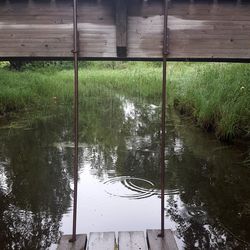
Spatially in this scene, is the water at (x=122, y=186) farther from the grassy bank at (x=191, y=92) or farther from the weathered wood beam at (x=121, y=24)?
the weathered wood beam at (x=121, y=24)

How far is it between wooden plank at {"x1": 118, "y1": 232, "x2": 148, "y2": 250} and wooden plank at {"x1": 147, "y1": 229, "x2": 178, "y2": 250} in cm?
6

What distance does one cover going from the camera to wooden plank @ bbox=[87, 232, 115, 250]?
3.49 m

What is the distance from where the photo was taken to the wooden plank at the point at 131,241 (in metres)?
3.46

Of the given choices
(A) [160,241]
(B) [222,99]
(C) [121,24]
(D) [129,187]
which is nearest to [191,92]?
(B) [222,99]

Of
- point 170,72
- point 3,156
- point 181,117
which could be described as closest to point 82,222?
point 3,156

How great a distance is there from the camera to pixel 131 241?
3.59m

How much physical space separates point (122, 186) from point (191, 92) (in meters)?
5.75

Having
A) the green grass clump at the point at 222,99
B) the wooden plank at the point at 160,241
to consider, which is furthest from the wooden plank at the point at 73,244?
the green grass clump at the point at 222,99

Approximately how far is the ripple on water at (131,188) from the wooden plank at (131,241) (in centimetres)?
235

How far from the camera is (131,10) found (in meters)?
4.16

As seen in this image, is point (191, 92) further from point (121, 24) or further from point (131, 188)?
point (121, 24)

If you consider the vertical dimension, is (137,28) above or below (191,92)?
above

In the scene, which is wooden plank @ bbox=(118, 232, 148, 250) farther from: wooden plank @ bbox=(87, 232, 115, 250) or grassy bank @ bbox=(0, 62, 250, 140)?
grassy bank @ bbox=(0, 62, 250, 140)

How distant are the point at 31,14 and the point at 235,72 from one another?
709 centimetres
